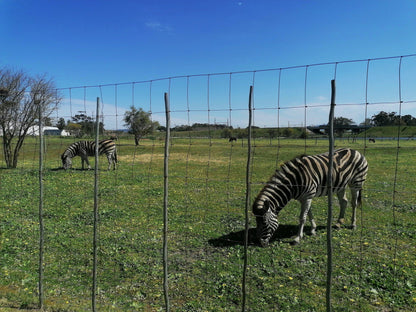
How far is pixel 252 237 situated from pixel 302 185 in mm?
1755

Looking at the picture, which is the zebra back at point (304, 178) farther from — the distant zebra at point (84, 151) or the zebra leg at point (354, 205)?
the distant zebra at point (84, 151)

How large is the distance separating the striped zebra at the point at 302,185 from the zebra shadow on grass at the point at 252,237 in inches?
12.4

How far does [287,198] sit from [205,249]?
6.98 ft

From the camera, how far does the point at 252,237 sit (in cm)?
620

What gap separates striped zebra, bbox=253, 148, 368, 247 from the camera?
569 centimetres

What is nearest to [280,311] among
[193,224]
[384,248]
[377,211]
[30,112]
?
[384,248]

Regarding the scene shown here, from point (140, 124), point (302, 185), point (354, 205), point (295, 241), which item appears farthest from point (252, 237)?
point (140, 124)

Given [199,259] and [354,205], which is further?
[354,205]

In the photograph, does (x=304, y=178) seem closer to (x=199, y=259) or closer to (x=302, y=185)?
(x=302, y=185)

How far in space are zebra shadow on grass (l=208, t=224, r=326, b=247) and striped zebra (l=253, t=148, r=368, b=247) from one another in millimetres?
316

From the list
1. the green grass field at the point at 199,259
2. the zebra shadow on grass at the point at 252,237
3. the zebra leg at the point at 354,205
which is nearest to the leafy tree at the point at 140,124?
the green grass field at the point at 199,259

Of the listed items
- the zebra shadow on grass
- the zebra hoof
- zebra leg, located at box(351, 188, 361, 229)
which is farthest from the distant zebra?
zebra leg, located at box(351, 188, 361, 229)

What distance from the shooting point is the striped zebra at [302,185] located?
18.7 feet

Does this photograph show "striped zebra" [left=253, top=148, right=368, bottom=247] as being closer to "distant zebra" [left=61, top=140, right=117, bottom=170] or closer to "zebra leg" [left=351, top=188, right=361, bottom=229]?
"zebra leg" [left=351, top=188, right=361, bottom=229]
